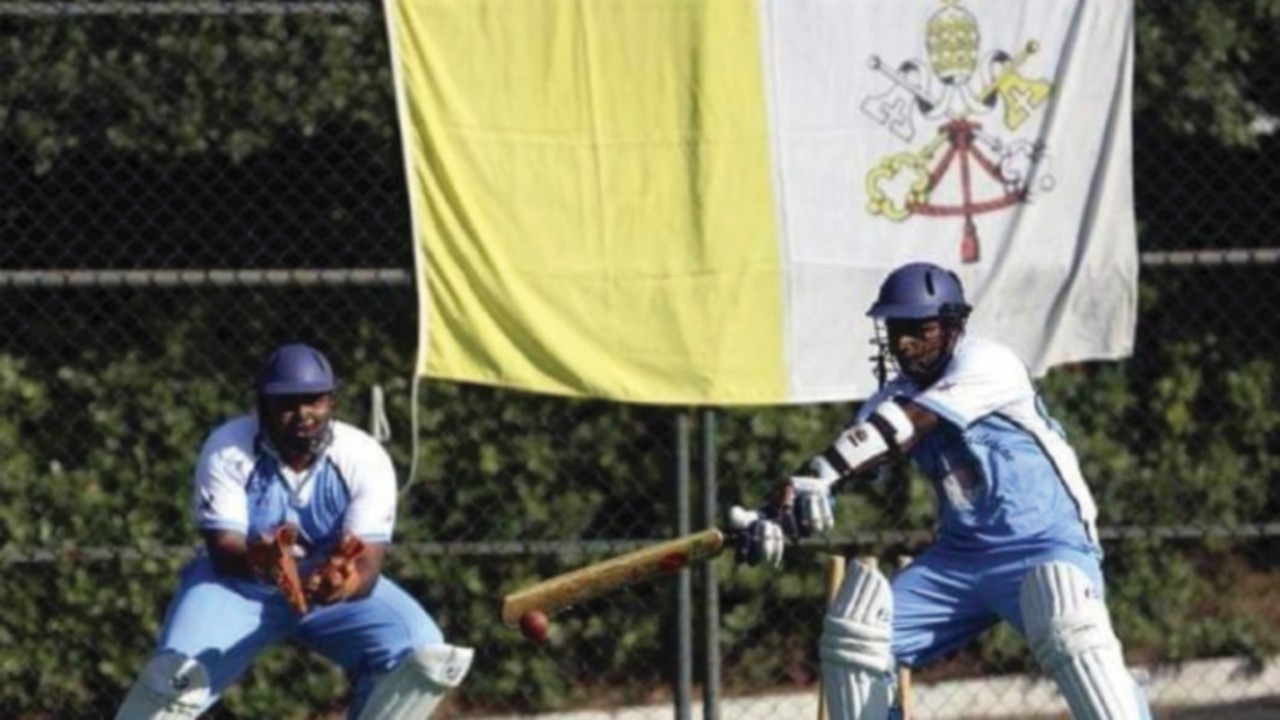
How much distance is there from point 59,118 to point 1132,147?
355cm

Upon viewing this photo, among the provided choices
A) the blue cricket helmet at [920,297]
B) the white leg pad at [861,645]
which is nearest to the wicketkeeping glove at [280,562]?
the white leg pad at [861,645]

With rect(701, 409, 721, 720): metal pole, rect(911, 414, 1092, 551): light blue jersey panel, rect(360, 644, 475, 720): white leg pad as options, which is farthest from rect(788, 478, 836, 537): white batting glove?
rect(701, 409, 721, 720): metal pole

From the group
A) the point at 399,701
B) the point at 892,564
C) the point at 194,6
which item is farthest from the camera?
the point at 892,564

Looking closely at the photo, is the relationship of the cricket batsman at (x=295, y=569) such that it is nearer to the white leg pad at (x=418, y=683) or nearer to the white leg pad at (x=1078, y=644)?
the white leg pad at (x=418, y=683)

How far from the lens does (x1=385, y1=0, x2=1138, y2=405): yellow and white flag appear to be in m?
11.0

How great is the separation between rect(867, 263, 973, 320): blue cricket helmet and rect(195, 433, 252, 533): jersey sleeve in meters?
1.91

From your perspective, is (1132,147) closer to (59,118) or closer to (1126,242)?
(1126,242)

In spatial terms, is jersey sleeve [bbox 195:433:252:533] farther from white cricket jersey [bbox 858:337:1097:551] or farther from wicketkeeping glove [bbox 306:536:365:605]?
white cricket jersey [bbox 858:337:1097:551]

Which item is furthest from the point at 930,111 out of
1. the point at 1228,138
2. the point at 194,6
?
the point at 194,6

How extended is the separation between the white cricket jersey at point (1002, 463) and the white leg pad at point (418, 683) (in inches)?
57.0

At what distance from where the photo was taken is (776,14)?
11.1m

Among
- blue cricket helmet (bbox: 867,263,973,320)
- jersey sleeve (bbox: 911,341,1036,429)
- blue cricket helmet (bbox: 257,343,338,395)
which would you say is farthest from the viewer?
blue cricket helmet (bbox: 257,343,338,395)

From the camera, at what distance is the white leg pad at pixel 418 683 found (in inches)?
393

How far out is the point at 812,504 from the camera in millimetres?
9117
